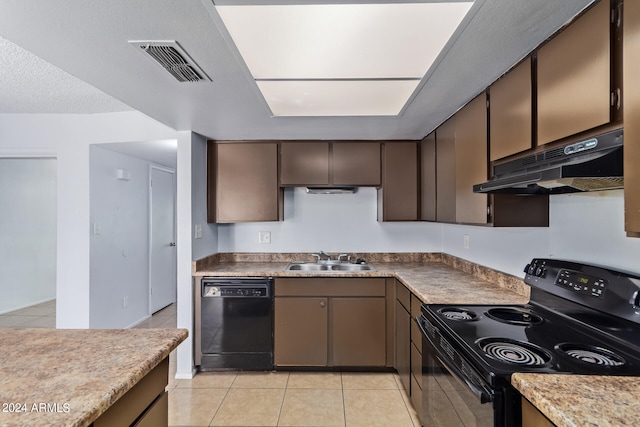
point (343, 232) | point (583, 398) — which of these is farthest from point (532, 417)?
point (343, 232)

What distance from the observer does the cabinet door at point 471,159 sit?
1.79m

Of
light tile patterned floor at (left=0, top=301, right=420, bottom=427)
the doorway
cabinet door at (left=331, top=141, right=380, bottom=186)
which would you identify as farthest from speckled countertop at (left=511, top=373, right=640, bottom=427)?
the doorway

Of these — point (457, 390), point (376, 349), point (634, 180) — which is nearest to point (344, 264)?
point (376, 349)

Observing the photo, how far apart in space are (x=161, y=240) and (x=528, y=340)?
4.47 metres

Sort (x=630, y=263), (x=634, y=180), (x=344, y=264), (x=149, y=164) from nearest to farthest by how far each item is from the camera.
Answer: (x=634, y=180)
(x=630, y=263)
(x=344, y=264)
(x=149, y=164)

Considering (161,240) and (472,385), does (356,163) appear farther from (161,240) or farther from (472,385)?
(161,240)

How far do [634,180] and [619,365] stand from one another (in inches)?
24.1

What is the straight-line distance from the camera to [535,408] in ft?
3.01

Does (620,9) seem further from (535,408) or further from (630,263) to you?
(535,408)

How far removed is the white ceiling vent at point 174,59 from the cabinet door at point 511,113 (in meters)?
1.52

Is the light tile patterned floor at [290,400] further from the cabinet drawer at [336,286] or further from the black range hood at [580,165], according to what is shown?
the black range hood at [580,165]

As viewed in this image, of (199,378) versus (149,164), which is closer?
(199,378)

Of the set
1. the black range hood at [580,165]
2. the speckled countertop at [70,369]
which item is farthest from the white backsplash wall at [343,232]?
the speckled countertop at [70,369]

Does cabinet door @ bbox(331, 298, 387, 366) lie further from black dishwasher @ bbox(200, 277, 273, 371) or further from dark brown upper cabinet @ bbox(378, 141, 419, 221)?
dark brown upper cabinet @ bbox(378, 141, 419, 221)
